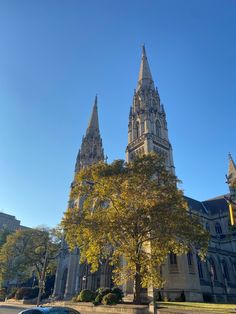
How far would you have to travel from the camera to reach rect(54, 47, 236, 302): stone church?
3276cm

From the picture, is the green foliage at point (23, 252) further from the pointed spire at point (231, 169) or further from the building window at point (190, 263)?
the pointed spire at point (231, 169)

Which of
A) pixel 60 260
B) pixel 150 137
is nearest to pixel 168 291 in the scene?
pixel 150 137

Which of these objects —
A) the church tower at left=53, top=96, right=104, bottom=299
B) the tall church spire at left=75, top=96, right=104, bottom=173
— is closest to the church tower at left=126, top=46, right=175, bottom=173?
the tall church spire at left=75, top=96, right=104, bottom=173

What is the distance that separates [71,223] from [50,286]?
138ft

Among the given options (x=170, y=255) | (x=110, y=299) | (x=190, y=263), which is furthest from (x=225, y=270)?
(x=110, y=299)

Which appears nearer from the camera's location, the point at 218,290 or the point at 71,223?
the point at 71,223

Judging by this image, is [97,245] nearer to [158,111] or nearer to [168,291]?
[168,291]

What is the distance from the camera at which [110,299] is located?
23.6m

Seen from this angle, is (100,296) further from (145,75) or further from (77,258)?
(145,75)

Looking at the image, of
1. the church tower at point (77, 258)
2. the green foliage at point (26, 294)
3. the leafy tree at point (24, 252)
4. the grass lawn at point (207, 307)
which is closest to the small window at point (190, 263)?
the grass lawn at point (207, 307)

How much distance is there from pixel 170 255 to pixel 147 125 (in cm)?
2312

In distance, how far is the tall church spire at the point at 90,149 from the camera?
209ft

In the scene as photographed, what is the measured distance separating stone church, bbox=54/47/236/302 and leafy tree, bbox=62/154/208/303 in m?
9.97

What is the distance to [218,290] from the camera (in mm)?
35531
